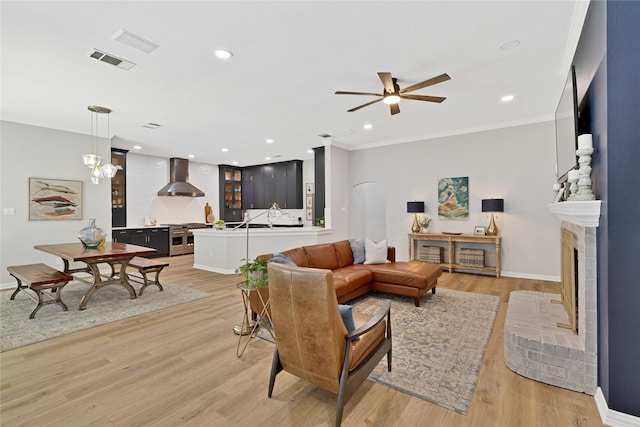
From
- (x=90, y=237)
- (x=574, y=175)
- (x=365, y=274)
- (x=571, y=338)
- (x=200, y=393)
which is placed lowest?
(x=200, y=393)

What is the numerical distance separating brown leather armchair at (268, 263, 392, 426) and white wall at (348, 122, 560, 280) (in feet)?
15.8

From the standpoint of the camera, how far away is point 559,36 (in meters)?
2.80

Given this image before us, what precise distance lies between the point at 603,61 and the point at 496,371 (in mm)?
2330

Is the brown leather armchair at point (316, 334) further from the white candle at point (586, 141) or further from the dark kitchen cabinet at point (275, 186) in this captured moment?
the dark kitchen cabinet at point (275, 186)

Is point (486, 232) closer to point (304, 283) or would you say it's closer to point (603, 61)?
point (603, 61)

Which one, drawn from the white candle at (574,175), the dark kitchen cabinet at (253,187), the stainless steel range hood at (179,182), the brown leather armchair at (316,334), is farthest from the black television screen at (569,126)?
the stainless steel range hood at (179,182)

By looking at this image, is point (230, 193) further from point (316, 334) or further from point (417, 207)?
point (316, 334)

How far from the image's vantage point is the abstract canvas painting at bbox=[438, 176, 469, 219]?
20.2ft

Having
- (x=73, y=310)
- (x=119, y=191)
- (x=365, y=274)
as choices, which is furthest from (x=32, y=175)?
(x=365, y=274)

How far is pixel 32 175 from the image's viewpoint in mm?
5355

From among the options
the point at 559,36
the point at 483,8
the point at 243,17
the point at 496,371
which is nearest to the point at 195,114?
the point at 243,17

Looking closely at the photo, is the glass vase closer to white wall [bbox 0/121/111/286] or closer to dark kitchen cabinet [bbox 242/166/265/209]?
white wall [bbox 0/121/111/286]

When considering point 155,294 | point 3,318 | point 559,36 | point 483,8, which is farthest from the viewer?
point 155,294

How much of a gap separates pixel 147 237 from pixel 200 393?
689 cm
